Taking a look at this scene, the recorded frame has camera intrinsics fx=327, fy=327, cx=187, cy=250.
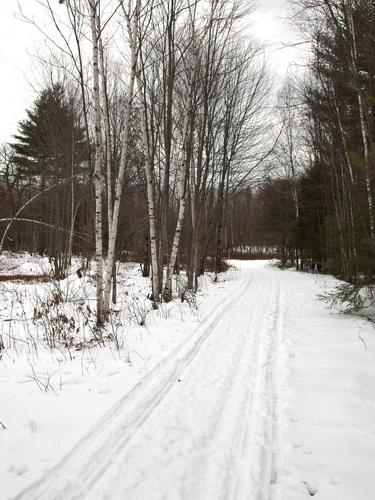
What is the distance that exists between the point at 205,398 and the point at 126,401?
2.96 ft

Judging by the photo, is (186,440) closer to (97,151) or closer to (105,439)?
(105,439)

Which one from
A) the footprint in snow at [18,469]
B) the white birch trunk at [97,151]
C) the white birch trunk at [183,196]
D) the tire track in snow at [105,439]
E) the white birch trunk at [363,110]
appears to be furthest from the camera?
the white birch trunk at [183,196]

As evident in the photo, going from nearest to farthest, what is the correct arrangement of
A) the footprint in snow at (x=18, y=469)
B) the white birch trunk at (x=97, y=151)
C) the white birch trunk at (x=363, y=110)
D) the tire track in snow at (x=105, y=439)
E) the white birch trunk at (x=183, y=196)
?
the tire track in snow at (x=105, y=439) → the footprint in snow at (x=18, y=469) → the white birch trunk at (x=97, y=151) → the white birch trunk at (x=363, y=110) → the white birch trunk at (x=183, y=196)

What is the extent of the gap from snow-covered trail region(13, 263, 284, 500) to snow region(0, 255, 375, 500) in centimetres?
1

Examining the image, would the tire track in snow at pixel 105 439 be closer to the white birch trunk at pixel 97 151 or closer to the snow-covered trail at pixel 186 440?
the snow-covered trail at pixel 186 440

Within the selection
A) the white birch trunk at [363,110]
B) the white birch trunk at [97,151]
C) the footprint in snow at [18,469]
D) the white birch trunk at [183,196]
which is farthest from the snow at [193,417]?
the white birch trunk at [183,196]

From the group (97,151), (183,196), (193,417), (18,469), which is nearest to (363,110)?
(183,196)

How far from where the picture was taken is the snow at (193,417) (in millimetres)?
2443

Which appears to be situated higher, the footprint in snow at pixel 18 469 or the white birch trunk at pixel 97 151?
the white birch trunk at pixel 97 151

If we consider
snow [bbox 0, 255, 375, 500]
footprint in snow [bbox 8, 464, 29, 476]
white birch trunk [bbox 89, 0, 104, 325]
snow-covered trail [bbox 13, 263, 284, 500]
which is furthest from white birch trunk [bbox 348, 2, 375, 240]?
footprint in snow [bbox 8, 464, 29, 476]

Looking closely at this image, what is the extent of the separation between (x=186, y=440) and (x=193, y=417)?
1.30 ft

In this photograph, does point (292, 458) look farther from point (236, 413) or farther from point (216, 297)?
point (216, 297)

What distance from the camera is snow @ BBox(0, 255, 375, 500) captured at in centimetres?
244

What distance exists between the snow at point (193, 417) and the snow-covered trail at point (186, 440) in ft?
0.04
